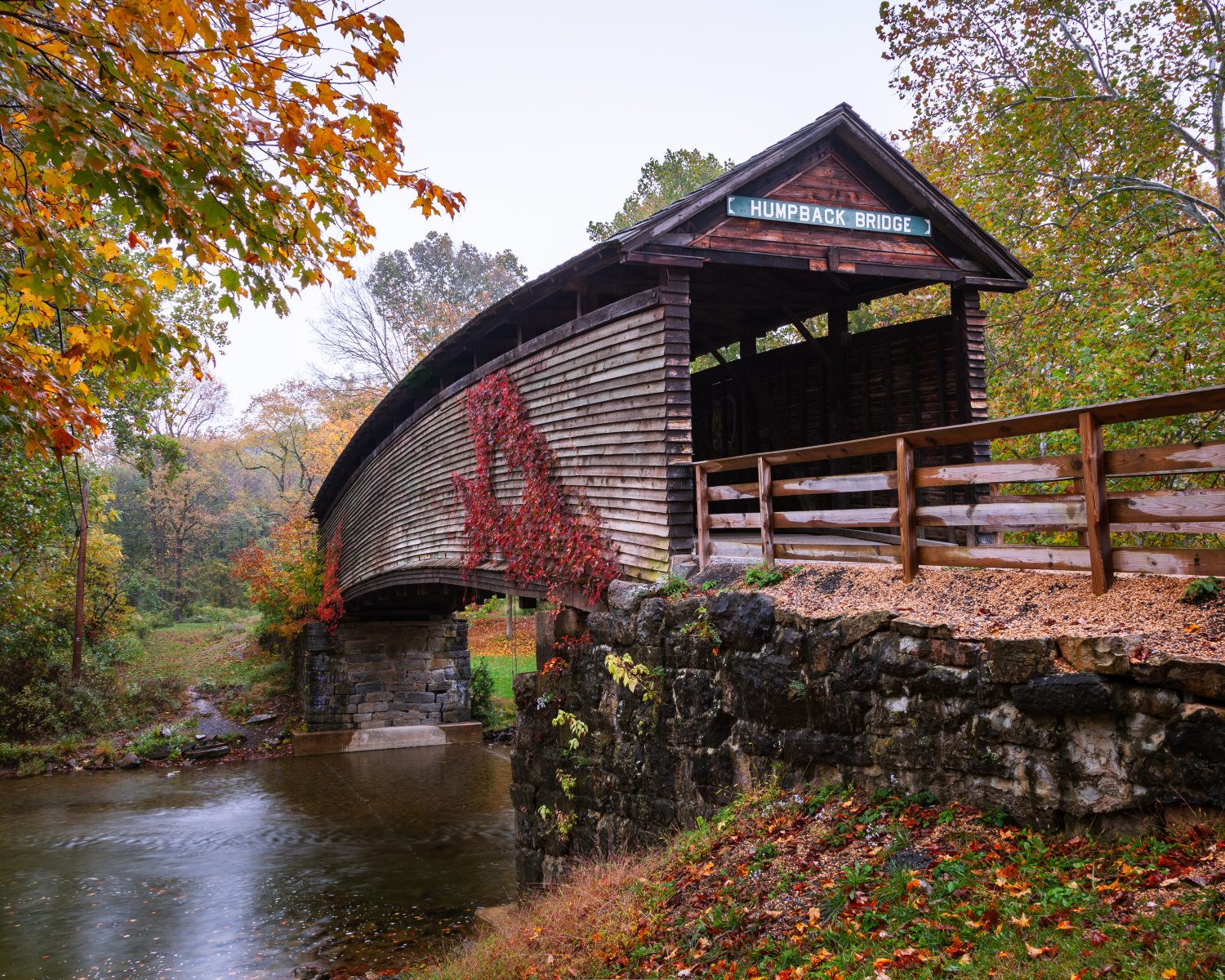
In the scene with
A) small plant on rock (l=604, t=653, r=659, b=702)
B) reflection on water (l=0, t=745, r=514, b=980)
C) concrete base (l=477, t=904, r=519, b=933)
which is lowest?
reflection on water (l=0, t=745, r=514, b=980)

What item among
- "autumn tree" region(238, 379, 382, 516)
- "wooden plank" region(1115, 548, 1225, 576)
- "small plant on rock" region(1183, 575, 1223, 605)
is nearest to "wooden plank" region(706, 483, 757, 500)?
"wooden plank" region(1115, 548, 1225, 576)

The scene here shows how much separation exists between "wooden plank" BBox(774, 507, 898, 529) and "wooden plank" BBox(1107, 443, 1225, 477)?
5.37 ft

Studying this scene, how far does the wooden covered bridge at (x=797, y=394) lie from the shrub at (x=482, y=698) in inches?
430

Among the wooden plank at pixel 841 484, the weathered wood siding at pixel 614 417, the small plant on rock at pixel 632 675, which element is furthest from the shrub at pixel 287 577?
the wooden plank at pixel 841 484

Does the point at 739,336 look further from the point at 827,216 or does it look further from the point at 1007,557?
the point at 1007,557

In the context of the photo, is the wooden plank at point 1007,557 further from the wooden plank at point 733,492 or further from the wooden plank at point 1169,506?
the wooden plank at point 733,492

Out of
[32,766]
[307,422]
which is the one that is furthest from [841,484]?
[307,422]

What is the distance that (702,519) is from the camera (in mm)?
8125

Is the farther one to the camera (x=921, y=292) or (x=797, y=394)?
(x=921, y=292)

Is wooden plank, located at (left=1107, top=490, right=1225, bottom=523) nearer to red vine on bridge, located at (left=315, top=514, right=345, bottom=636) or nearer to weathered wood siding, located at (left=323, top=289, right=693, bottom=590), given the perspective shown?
weathered wood siding, located at (left=323, top=289, right=693, bottom=590)

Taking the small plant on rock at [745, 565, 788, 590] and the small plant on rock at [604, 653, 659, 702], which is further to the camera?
the small plant on rock at [604, 653, 659, 702]

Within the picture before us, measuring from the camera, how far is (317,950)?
9.43 metres

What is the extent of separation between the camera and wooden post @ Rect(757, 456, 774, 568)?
7.31 metres

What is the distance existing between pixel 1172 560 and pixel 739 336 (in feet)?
31.6
